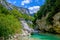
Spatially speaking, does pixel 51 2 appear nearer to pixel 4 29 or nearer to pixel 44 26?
pixel 44 26

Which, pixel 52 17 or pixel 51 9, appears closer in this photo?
pixel 52 17

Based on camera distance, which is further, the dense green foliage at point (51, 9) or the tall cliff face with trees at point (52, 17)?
the dense green foliage at point (51, 9)

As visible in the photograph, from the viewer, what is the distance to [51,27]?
6681cm

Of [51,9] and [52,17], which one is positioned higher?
[51,9]

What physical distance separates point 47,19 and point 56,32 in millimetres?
5554

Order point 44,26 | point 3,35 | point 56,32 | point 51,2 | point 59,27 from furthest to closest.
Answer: point 44,26 < point 51,2 < point 56,32 < point 59,27 < point 3,35

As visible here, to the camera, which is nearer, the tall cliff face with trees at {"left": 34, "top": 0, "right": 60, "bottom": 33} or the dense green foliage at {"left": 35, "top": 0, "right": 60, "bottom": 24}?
the tall cliff face with trees at {"left": 34, "top": 0, "right": 60, "bottom": 33}

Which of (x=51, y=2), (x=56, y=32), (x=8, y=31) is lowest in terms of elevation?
A: (x=56, y=32)

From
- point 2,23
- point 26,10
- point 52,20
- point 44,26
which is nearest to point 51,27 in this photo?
point 52,20

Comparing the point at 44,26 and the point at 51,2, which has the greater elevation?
the point at 51,2

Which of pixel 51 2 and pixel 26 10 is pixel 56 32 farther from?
pixel 26 10

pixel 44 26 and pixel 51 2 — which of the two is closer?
pixel 51 2

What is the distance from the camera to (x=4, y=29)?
113 feet

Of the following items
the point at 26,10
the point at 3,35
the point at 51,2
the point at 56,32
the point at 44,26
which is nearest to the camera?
the point at 3,35
